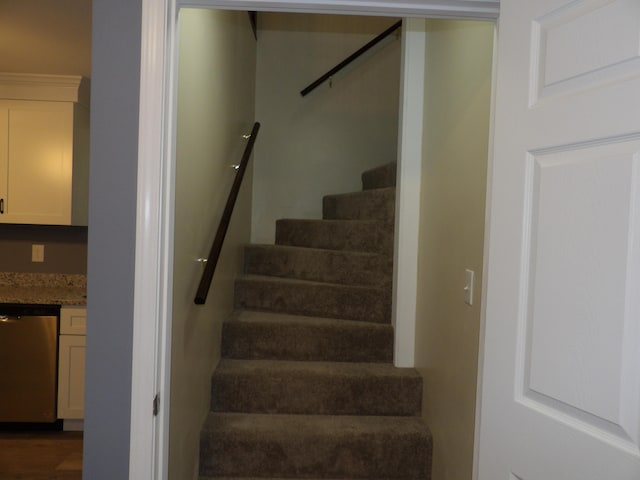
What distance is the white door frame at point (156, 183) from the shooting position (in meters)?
1.28

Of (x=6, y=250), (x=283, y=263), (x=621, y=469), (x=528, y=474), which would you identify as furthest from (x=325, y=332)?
(x=6, y=250)

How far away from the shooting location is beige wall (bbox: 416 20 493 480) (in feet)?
6.27

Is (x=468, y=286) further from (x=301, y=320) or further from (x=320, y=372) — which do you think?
(x=301, y=320)

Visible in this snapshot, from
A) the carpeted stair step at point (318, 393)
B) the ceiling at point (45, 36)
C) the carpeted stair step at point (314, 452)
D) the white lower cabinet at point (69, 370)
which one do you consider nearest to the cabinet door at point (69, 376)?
the white lower cabinet at point (69, 370)

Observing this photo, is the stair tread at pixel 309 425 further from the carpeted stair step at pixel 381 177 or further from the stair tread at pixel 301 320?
the carpeted stair step at pixel 381 177

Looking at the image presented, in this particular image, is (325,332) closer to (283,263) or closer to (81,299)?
(283,263)

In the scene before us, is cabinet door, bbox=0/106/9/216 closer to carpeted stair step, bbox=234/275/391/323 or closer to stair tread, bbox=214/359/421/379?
carpeted stair step, bbox=234/275/391/323

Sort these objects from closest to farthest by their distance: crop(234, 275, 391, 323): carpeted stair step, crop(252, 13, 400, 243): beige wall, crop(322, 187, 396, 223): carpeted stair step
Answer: crop(234, 275, 391, 323): carpeted stair step < crop(322, 187, 396, 223): carpeted stair step < crop(252, 13, 400, 243): beige wall

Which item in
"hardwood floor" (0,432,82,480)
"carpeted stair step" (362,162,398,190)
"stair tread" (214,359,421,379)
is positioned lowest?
"hardwood floor" (0,432,82,480)

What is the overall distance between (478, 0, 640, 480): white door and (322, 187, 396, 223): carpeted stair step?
6.97 feet

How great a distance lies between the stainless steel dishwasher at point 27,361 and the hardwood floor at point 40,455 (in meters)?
0.14

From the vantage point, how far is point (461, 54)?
2.16m

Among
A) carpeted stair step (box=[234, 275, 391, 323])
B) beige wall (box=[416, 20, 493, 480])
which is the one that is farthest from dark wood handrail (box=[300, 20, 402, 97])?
carpeted stair step (box=[234, 275, 391, 323])

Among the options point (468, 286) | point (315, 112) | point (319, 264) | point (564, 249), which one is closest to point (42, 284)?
point (319, 264)
